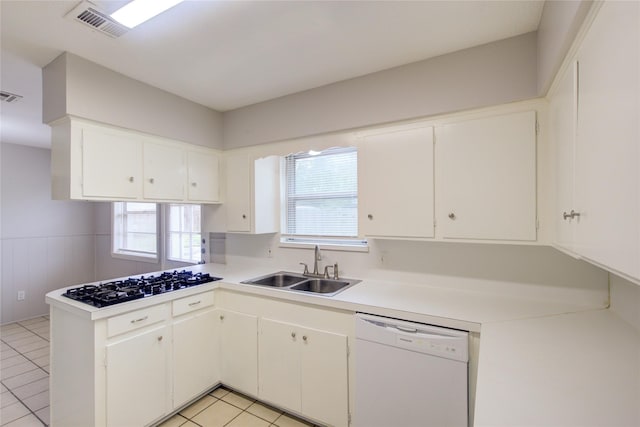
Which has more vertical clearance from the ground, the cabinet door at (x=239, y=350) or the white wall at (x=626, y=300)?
the white wall at (x=626, y=300)

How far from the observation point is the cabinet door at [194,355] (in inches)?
90.0

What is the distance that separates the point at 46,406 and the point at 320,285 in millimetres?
2444

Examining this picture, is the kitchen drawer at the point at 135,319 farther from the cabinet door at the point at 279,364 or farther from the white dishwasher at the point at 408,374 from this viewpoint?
the white dishwasher at the point at 408,374

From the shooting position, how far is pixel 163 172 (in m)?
2.68

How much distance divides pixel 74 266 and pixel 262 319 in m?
4.57

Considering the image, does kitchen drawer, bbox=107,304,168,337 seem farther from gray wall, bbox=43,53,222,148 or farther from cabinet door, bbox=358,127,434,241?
cabinet door, bbox=358,127,434,241

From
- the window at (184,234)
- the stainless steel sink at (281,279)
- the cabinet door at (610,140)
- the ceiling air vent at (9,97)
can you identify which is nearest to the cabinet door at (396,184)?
the stainless steel sink at (281,279)

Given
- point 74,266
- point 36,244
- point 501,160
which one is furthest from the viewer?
point 74,266

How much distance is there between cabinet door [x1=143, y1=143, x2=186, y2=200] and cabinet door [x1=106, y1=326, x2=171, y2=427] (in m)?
1.15

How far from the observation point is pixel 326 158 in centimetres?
292

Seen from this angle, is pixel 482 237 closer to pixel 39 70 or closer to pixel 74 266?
pixel 39 70

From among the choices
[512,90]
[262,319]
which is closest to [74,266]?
[262,319]

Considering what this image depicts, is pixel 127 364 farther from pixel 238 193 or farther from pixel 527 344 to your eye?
pixel 527 344

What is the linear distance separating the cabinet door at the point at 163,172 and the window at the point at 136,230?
186 centimetres
